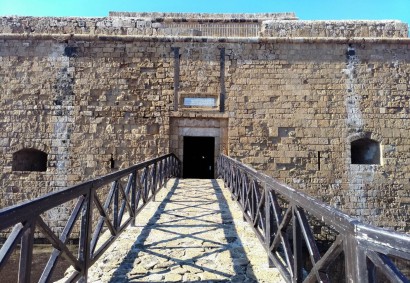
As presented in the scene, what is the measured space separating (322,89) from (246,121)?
7.93 feet

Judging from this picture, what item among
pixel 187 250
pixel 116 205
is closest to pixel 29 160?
pixel 116 205

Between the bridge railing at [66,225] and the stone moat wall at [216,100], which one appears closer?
the bridge railing at [66,225]

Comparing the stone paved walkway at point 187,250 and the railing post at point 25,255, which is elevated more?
the railing post at point 25,255

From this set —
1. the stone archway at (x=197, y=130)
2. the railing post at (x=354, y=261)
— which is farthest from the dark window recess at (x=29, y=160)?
the railing post at (x=354, y=261)

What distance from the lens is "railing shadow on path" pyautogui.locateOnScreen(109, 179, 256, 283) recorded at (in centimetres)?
240

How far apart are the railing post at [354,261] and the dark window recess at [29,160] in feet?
30.1

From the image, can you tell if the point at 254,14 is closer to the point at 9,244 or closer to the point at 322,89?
the point at 322,89

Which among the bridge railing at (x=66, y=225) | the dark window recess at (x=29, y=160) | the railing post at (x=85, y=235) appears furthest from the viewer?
the dark window recess at (x=29, y=160)

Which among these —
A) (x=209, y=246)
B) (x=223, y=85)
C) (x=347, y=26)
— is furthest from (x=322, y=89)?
(x=209, y=246)

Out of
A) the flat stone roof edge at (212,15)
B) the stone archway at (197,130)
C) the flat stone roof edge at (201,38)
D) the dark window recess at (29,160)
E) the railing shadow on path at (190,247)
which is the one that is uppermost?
the flat stone roof edge at (212,15)

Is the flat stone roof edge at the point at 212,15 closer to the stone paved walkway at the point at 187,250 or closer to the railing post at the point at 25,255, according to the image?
the stone paved walkway at the point at 187,250

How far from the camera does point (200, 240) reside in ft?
10.6

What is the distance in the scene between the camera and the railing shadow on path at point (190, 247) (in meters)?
2.40

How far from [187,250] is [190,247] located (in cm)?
9
